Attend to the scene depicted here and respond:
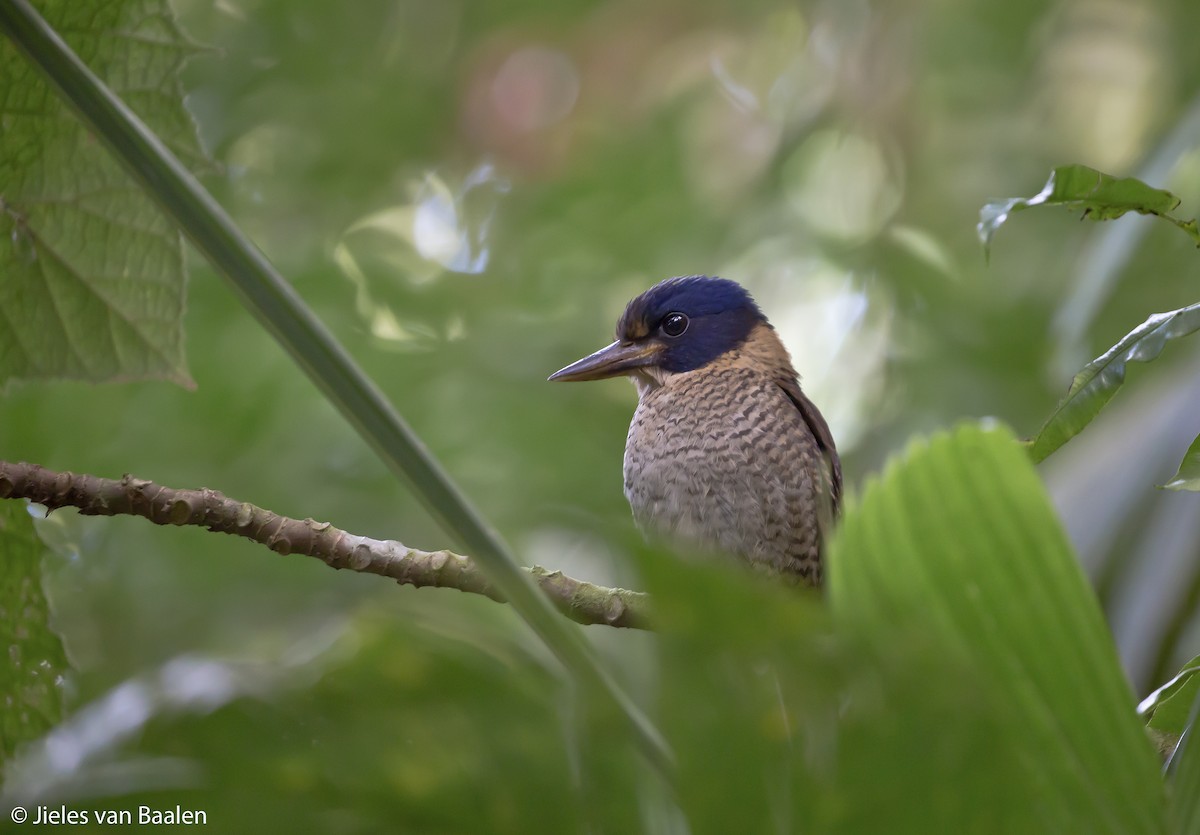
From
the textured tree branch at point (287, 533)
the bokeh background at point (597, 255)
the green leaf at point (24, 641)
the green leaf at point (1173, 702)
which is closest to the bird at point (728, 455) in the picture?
the bokeh background at point (597, 255)

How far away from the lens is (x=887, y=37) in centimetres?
475

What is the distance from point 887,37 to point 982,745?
451 centimetres

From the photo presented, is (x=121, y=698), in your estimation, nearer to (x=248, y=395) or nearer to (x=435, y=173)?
(x=248, y=395)

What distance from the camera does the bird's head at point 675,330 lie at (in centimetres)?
273

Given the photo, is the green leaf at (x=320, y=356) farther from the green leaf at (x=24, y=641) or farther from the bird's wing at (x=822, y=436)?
the bird's wing at (x=822, y=436)

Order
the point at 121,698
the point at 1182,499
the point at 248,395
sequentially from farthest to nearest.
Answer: the point at 248,395, the point at 1182,499, the point at 121,698

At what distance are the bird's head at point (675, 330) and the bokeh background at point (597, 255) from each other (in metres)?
0.37

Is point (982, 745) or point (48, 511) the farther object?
point (48, 511)

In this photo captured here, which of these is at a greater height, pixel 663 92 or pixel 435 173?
pixel 663 92

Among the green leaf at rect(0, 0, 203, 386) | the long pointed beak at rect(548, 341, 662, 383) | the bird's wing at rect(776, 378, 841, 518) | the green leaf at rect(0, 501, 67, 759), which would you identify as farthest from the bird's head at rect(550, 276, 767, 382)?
the green leaf at rect(0, 501, 67, 759)

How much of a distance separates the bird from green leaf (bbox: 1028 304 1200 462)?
936 millimetres

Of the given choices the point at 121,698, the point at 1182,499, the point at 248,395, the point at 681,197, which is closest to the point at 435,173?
the point at 681,197

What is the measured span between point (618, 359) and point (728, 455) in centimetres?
55

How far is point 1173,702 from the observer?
1.14m
